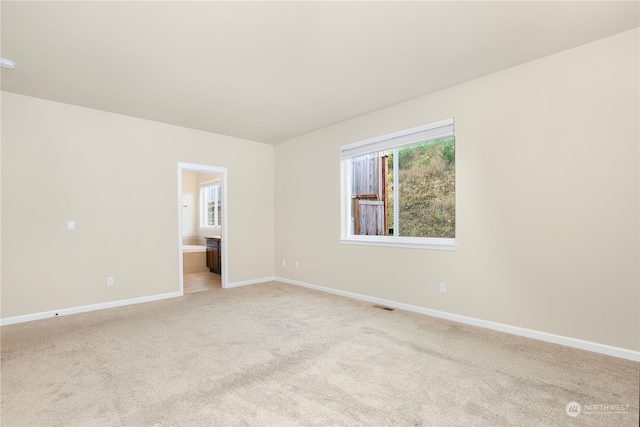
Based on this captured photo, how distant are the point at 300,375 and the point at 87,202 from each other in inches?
142

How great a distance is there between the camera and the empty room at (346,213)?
6.91ft

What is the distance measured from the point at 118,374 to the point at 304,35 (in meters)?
2.96

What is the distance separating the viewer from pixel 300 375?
2264 millimetres

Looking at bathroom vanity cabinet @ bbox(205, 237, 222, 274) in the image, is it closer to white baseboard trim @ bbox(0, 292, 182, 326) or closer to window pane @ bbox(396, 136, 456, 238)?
white baseboard trim @ bbox(0, 292, 182, 326)

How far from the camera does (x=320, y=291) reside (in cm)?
497

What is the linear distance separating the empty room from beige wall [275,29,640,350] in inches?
0.7

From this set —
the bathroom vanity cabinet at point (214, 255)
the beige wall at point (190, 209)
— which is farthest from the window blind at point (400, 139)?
the beige wall at point (190, 209)

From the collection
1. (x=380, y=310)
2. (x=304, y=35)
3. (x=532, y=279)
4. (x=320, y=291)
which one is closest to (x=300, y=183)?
(x=320, y=291)

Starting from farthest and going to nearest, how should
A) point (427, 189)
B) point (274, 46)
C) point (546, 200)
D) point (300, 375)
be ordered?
1. point (427, 189)
2. point (546, 200)
3. point (274, 46)
4. point (300, 375)

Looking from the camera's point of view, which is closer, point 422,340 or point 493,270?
point 422,340

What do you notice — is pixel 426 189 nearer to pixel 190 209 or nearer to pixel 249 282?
pixel 249 282

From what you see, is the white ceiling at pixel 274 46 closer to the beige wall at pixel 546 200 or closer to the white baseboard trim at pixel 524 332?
the beige wall at pixel 546 200

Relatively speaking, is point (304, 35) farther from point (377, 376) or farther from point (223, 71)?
point (377, 376)

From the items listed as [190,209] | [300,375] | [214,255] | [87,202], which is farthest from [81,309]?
[190,209]
